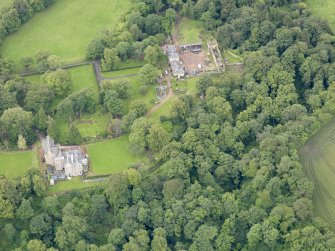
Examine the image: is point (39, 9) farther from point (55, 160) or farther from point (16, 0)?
point (55, 160)

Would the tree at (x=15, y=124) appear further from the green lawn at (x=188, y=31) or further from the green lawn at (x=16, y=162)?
the green lawn at (x=188, y=31)

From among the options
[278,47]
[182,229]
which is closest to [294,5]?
[278,47]

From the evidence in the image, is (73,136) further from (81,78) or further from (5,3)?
(5,3)

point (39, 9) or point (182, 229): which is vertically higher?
point (39, 9)

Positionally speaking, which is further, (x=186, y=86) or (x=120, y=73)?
(x=120, y=73)

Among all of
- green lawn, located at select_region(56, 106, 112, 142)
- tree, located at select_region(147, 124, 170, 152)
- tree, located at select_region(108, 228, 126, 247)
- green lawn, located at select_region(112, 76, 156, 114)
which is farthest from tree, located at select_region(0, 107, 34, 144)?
tree, located at select_region(108, 228, 126, 247)

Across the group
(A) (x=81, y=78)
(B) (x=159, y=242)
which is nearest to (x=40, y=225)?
(B) (x=159, y=242)
